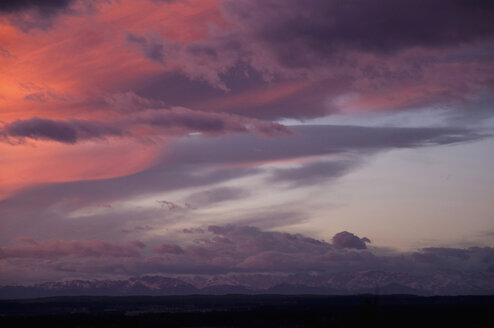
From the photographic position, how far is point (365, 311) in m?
189

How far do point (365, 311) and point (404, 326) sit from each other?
20.1 m

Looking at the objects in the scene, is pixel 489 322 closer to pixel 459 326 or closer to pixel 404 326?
pixel 459 326

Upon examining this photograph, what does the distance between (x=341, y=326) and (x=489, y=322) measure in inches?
2027

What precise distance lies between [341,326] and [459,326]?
131 feet

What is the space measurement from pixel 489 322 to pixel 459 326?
11670 millimetres

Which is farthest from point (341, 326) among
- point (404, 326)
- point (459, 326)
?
point (459, 326)

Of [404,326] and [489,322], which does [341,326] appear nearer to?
[404,326]

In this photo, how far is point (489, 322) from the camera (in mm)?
197875

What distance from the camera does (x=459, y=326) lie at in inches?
→ 7672

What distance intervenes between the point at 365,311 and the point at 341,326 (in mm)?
9650

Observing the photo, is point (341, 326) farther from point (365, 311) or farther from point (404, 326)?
point (404, 326)

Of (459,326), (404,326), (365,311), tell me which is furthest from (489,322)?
(365,311)

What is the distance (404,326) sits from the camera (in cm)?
19950

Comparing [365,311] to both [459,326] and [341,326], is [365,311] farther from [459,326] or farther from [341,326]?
A: [459,326]
